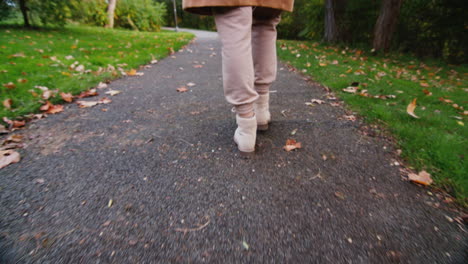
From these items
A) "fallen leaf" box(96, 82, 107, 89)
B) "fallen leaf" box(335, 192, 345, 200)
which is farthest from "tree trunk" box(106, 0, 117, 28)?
"fallen leaf" box(335, 192, 345, 200)

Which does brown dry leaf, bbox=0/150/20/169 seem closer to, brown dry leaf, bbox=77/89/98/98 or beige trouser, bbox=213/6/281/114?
brown dry leaf, bbox=77/89/98/98

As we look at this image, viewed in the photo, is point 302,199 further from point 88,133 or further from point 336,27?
point 336,27

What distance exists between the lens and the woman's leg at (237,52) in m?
1.20

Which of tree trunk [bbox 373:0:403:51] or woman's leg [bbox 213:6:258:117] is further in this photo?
tree trunk [bbox 373:0:403:51]

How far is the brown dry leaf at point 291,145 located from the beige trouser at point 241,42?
38cm

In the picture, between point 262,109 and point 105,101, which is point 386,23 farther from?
point 105,101

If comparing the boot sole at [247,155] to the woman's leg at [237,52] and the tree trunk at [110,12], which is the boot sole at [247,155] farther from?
the tree trunk at [110,12]

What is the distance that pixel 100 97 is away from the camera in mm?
2490

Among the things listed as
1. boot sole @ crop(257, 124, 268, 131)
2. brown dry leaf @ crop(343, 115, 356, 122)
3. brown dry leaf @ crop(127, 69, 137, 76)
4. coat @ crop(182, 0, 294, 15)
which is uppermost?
coat @ crop(182, 0, 294, 15)

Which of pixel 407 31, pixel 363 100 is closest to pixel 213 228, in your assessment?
pixel 363 100

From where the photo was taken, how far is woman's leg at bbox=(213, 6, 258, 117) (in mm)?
1201

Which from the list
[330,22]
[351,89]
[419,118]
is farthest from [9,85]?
[330,22]

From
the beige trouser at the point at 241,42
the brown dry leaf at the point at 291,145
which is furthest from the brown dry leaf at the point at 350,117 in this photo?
the beige trouser at the point at 241,42

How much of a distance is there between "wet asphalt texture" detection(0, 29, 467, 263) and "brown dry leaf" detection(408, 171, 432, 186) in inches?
2.0
